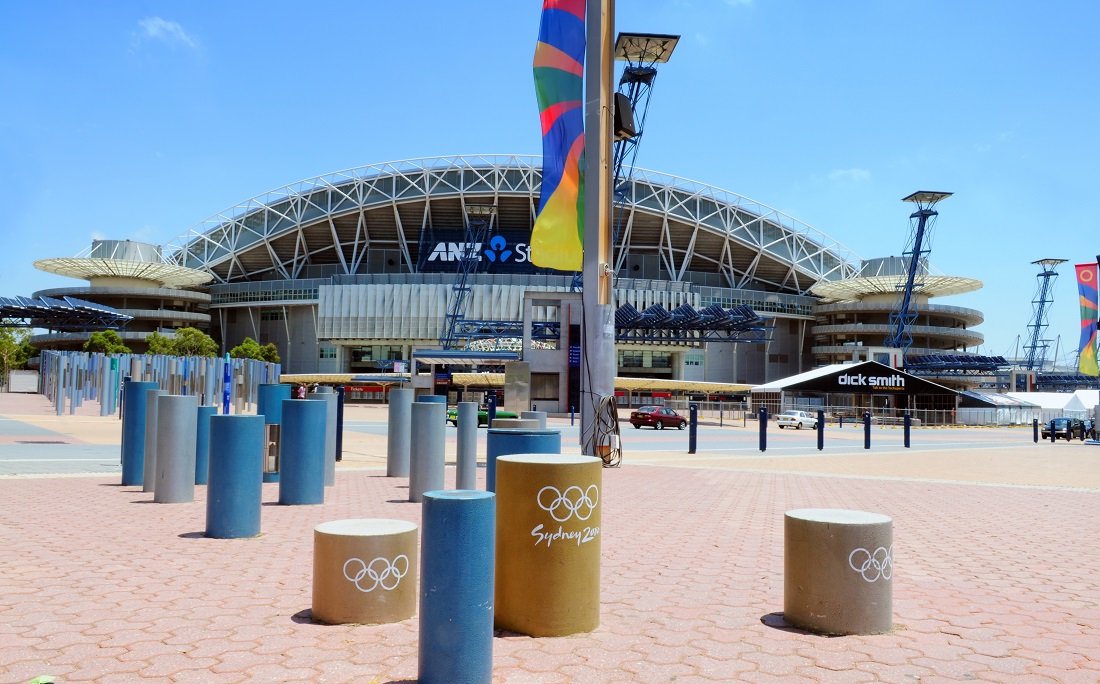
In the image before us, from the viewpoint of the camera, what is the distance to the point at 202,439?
11469 mm

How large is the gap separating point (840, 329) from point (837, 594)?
91306mm

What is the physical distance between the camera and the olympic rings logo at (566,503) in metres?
5.02

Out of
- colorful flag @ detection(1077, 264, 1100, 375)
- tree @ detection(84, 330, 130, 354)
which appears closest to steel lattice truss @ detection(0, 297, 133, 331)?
tree @ detection(84, 330, 130, 354)

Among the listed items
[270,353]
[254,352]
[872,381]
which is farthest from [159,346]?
[872,381]

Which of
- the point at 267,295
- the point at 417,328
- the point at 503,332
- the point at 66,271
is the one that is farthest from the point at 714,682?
the point at 66,271

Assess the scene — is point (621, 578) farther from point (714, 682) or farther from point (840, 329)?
point (840, 329)

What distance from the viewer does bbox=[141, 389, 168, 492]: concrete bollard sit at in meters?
11.4

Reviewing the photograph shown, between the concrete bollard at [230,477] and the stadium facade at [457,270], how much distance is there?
73422 mm

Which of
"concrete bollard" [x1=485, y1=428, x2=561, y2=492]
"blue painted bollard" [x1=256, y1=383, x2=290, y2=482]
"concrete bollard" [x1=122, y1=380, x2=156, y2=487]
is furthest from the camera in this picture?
"blue painted bollard" [x1=256, y1=383, x2=290, y2=482]

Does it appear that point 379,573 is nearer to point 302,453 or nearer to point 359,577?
point 359,577

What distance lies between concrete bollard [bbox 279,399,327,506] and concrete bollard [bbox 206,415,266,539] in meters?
1.90

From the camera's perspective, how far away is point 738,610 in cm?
602

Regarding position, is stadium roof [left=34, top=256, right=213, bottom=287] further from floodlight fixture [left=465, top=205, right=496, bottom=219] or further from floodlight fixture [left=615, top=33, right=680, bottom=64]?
floodlight fixture [left=615, top=33, right=680, bottom=64]

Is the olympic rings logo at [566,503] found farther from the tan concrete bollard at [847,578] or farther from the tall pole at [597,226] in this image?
the tall pole at [597,226]
